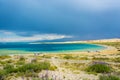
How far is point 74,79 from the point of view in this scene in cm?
1656

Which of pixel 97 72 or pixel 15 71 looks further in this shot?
pixel 97 72

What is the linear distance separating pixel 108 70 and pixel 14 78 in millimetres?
9131

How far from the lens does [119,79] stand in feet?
50.5

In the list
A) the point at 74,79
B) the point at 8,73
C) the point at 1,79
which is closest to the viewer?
the point at 1,79

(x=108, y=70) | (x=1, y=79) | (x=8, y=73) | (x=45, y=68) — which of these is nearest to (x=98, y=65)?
(x=108, y=70)

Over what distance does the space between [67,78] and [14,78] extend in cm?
357

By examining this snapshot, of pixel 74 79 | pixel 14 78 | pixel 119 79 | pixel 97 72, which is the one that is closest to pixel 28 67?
pixel 14 78

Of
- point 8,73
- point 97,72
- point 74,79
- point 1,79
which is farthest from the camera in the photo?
point 97,72

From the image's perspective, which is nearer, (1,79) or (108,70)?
(1,79)

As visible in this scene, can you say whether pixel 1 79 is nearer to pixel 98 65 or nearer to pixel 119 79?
pixel 119 79

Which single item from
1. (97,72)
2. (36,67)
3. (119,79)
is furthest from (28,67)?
(119,79)

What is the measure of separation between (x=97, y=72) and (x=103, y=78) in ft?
21.3

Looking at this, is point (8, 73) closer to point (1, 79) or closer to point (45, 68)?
point (45, 68)

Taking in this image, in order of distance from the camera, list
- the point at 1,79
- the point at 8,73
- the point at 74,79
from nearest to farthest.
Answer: the point at 1,79, the point at 74,79, the point at 8,73
